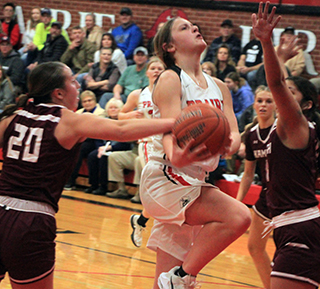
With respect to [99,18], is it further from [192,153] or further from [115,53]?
[192,153]

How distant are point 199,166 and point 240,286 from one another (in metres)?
2.11

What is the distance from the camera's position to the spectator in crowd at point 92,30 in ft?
37.3

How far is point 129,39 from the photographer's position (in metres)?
11.0

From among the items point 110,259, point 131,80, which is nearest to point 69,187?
point 131,80

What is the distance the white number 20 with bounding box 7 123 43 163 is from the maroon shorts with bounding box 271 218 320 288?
1.41 m

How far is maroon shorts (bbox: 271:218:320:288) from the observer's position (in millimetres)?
2764

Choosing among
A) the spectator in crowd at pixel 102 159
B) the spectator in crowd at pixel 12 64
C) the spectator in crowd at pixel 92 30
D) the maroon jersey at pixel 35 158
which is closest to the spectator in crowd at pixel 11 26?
the spectator in crowd at pixel 12 64

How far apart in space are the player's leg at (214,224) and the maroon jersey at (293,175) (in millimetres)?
279

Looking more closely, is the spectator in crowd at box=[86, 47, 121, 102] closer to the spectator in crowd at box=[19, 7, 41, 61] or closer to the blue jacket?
the blue jacket

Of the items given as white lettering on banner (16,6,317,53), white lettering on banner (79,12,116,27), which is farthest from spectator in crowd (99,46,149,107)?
white lettering on banner (79,12,116,27)

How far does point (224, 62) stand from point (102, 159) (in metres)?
2.76

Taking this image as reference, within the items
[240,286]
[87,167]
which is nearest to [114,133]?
[240,286]

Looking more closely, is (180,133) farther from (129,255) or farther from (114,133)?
(129,255)

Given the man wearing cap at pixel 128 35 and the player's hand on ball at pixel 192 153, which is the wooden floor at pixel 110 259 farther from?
the man wearing cap at pixel 128 35
